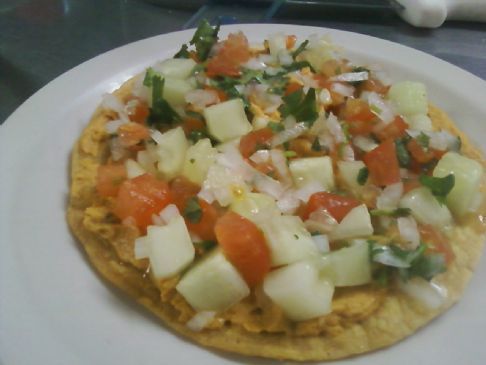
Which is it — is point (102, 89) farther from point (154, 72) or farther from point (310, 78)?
point (310, 78)

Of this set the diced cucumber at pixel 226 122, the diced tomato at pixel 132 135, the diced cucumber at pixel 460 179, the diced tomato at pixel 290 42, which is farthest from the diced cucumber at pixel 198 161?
the diced tomato at pixel 290 42

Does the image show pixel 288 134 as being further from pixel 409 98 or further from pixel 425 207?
pixel 409 98

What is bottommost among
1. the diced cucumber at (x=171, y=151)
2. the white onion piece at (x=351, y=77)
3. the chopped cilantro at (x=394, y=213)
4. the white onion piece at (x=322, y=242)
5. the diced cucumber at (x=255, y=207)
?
the diced cucumber at (x=171, y=151)

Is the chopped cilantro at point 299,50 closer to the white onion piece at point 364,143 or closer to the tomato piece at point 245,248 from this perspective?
the white onion piece at point 364,143

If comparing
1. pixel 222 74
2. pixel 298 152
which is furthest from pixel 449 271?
pixel 222 74

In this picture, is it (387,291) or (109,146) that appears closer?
(387,291)

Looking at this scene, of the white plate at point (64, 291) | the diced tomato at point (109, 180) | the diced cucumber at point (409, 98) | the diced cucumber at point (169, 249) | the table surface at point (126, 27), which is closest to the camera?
the white plate at point (64, 291)

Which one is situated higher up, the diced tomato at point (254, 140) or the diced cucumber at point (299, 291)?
the diced tomato at point (254, 140)

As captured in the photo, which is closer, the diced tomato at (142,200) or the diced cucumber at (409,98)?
the diced tomato at (142,200)
